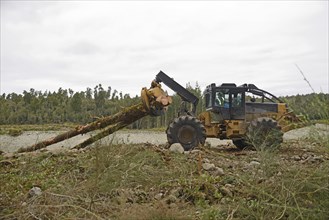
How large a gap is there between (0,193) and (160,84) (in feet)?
20.8

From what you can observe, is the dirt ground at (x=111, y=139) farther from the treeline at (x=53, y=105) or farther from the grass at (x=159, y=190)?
the treeline at (x=53, y=105)

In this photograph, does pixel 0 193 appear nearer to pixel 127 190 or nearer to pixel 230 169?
pixel 127 190

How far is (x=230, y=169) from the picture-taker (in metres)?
8.21

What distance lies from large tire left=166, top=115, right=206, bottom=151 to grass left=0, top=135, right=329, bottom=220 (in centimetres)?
387

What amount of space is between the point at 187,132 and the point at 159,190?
19.6 ft

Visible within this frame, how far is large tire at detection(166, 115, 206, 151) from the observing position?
12352mm

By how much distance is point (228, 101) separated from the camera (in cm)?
1351

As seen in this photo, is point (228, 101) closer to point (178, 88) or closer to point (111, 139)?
point (178, 88)

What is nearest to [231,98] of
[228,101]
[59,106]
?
[228,101]

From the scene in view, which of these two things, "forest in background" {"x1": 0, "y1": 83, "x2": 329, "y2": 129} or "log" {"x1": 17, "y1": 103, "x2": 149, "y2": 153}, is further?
"forest in background" {"x1": 0, "y1": 83, "x2": 329, "y2": 129}

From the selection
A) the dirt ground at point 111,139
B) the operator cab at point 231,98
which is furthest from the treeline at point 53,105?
the operator cab at point 231,98

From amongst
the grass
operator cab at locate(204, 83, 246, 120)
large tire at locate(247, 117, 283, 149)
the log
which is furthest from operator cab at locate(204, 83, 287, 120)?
the grass

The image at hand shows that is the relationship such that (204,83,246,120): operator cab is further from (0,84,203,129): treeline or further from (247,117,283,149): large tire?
(0,84,203,129): treeline

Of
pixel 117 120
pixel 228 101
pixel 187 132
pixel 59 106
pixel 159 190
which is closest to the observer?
pixel 159 190
